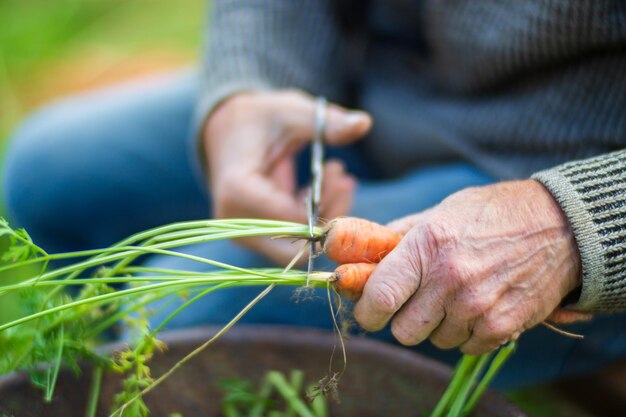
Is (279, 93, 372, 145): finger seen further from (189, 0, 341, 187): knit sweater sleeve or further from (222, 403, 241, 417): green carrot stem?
(222, 403, 241, 417): green carrot stem

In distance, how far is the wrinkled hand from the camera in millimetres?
968

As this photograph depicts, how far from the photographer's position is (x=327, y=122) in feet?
3.21

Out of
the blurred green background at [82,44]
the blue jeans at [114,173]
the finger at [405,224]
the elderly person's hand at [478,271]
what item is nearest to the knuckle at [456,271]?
the elderly person's hand at [478,271]

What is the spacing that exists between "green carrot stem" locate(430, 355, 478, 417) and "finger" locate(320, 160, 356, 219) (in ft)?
0.99

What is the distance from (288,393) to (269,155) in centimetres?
36

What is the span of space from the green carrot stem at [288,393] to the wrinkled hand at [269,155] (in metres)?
0.16

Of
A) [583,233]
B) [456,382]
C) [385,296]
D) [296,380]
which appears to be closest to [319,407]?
[296,380]

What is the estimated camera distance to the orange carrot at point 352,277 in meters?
0.70

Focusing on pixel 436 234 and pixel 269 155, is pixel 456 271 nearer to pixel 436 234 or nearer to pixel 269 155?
pixel 436 234

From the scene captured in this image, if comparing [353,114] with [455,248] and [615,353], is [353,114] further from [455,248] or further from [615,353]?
[615,353]

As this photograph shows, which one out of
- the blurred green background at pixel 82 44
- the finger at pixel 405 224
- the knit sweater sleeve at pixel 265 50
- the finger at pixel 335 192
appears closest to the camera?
the finger at pixel 405 224

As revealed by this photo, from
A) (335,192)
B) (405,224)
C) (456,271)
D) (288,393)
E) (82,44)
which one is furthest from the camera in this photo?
(82,44)

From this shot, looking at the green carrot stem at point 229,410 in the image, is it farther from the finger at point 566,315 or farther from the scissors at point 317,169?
the finger at point 566,315

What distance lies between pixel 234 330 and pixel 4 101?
2121 mm
